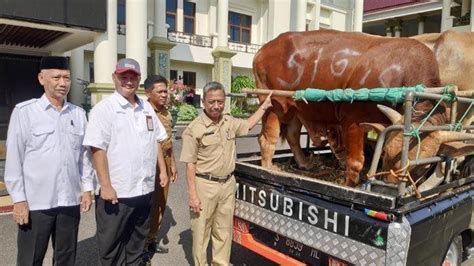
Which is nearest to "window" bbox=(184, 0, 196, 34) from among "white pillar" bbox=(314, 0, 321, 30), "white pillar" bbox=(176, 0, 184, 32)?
"white pillar" bbox=(176, 0, 184, 32)

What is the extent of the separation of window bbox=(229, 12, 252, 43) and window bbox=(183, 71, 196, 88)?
135 inches

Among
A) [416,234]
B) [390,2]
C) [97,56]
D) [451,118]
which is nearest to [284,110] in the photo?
[451,118]

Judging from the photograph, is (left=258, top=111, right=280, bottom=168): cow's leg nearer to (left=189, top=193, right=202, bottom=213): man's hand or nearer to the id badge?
(left=189, top=193, right=202, bottom=213): man's hand

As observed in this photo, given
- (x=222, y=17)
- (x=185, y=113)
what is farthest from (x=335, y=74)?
(x=222, y=17)

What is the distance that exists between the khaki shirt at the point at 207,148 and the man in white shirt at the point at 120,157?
10.2 inches

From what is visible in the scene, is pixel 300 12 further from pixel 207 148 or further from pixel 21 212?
pixel 21 212

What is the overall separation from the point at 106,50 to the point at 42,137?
327 inches

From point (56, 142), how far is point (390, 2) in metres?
26.8

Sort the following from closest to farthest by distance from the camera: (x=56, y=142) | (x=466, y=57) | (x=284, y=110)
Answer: (x=56, y=142), (x=466, y=57), (x=284, y=110)

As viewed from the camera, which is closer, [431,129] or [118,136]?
[431,129]

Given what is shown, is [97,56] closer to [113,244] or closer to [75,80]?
[75,80]

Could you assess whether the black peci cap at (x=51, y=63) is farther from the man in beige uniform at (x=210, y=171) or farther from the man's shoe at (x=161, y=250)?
the man's shoe at (x=161, y=250)

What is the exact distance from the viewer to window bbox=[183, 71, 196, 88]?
19.0m

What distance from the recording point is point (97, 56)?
1025cm
